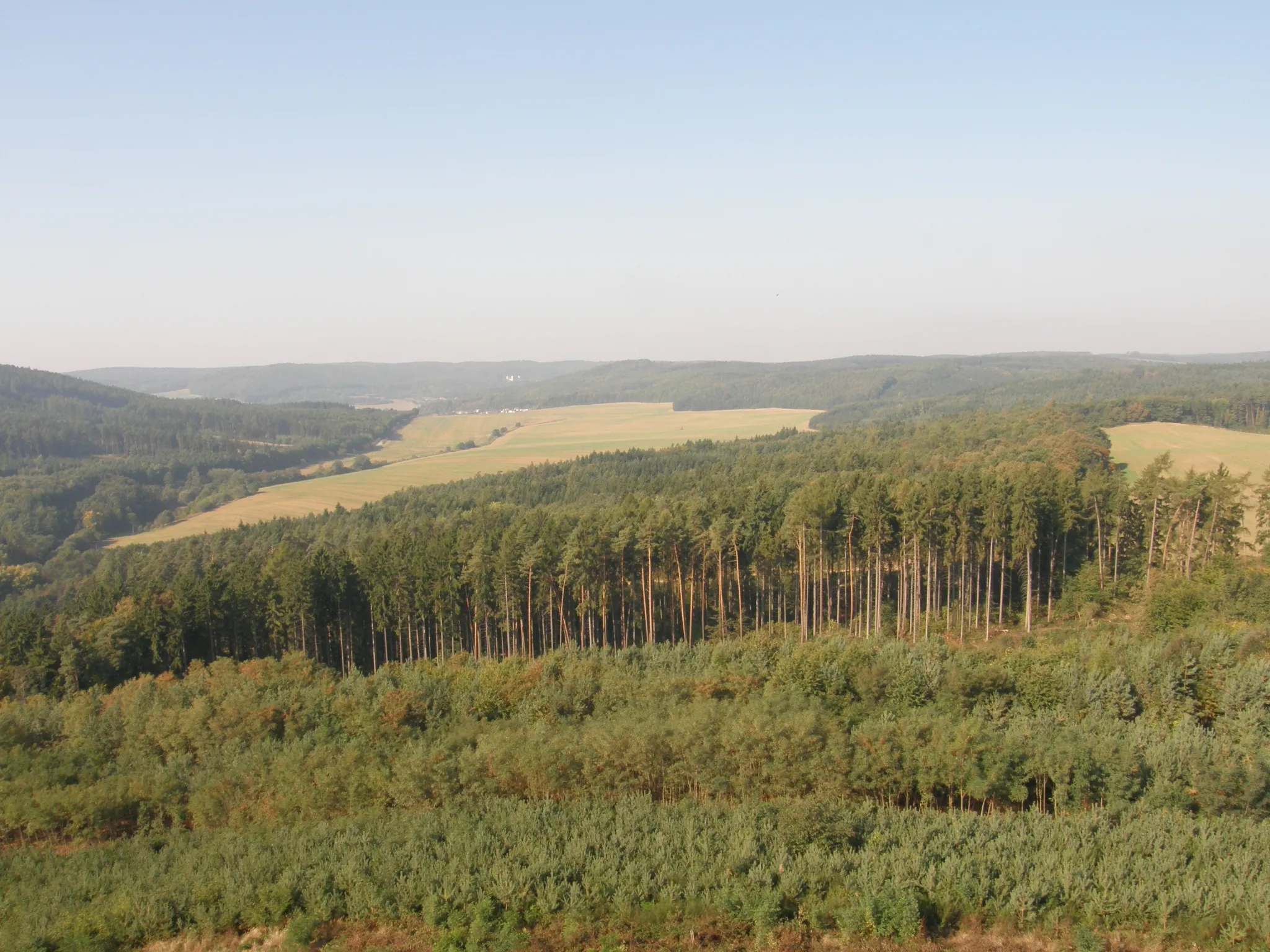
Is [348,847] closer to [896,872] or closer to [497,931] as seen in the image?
[497,931]

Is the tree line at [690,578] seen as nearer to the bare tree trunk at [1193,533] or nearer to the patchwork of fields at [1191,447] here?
the bare tree trunk at [1193,533]

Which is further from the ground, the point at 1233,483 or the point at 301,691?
the point at 1233,483

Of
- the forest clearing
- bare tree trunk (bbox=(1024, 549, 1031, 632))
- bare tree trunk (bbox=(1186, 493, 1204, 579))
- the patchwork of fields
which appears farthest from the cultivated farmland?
the forest clearing

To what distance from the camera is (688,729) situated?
26.2 m

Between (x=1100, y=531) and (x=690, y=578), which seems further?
(x=690, y=578)

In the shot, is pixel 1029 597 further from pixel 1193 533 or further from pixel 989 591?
pixel 1193 533

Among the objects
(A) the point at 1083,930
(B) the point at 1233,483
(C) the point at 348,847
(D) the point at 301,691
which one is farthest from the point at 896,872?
(B) the point at 1233,483

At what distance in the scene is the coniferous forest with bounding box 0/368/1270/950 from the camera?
19.0 metres

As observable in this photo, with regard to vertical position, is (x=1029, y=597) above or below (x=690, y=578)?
below

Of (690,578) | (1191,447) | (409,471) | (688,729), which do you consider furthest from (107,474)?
(1191,447)

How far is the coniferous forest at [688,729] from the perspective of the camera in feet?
62.5

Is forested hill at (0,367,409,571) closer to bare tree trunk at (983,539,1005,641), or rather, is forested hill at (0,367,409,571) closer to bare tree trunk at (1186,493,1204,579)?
bare tree trunk at (983,539,1005,641)

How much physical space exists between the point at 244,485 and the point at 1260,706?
146191 mm

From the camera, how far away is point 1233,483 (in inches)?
1922
